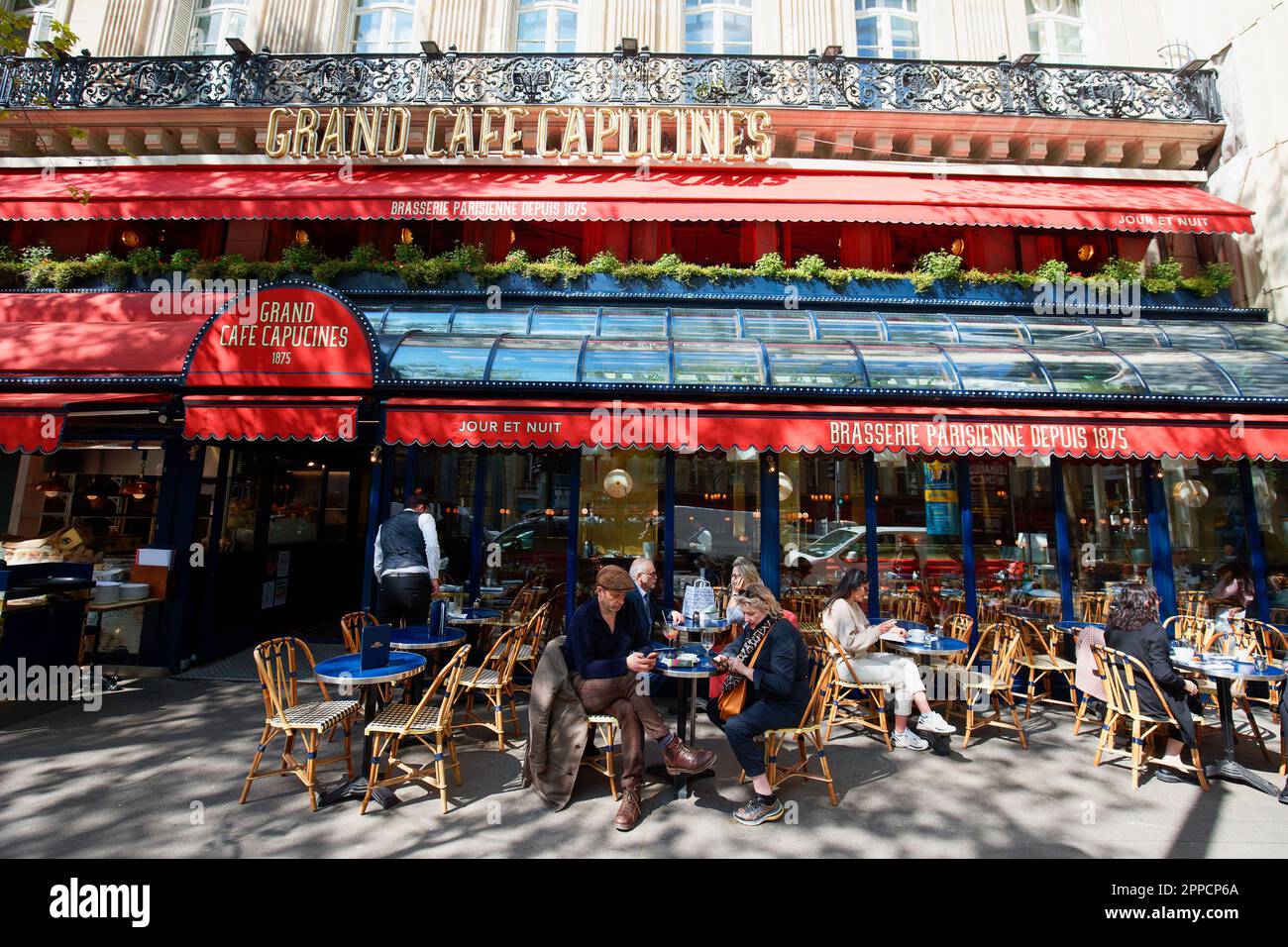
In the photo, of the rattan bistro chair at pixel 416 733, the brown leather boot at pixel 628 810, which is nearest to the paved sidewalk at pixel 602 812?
the brown leather boot at pixel 628 810

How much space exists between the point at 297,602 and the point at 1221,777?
12.1 metres

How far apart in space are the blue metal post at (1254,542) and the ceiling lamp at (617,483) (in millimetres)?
8167

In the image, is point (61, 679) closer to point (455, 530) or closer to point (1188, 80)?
point (455, 530)

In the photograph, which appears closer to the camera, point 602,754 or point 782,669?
point 782,669

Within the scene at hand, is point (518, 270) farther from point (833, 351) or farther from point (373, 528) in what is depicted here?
point (833, 351)

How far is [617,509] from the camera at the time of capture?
7973mm

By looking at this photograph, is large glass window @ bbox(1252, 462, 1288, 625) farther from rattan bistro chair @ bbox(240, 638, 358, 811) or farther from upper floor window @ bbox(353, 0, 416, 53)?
upper floor window @ bbox(353, 0, 416, 53)

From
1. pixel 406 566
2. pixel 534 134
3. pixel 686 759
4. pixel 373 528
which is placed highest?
pixel 534 134

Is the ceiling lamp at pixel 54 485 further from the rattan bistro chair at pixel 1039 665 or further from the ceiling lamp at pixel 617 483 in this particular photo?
the rattan bistro chair at pixel 1039 665

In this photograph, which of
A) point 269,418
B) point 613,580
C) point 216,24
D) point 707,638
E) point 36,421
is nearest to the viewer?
point 613,580

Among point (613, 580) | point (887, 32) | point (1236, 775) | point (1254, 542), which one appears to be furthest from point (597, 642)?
point (887, 32)

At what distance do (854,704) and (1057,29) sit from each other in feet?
45.7

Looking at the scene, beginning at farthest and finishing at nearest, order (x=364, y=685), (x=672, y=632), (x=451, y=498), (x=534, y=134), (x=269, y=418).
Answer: (x=534, y=134), (x=451, y=498), (x=269, y=418), (x=672, y=632), (x=364, y=685)

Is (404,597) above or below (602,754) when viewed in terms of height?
above
